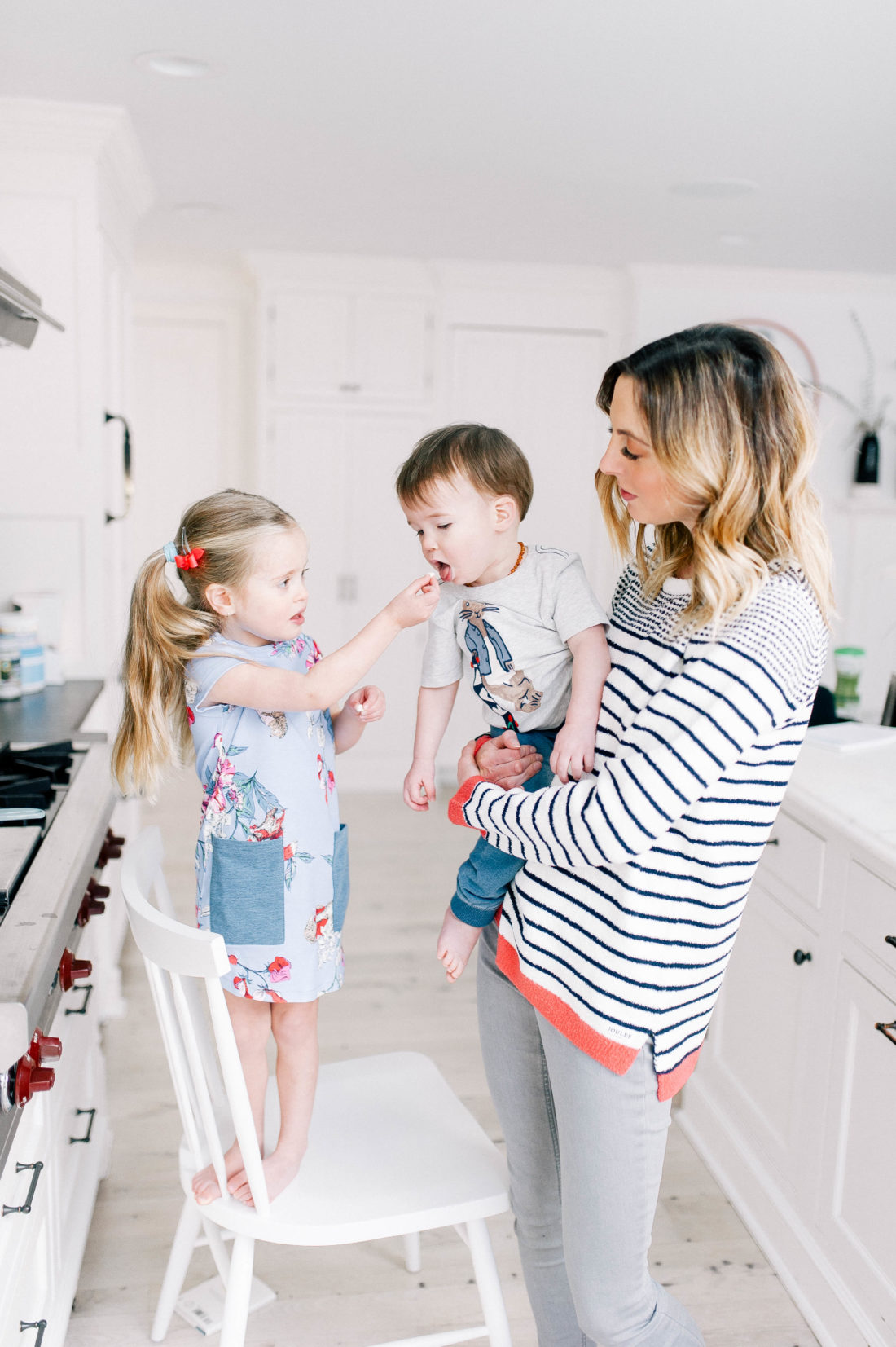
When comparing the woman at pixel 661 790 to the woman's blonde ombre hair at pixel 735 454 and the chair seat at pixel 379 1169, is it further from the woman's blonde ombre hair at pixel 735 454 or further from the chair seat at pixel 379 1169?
the chair seat at pixel 379 1169

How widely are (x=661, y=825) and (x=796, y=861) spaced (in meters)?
1.04

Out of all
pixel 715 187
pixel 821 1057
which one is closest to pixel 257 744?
pixel 821 1057

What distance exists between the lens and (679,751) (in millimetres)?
1000

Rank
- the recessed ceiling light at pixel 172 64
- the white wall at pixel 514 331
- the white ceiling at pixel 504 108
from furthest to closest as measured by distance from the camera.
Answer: the white wall at pixel 514 331 → the recessed ceiling light at pixel 172 64 → the white ceiling at pixel 504 108

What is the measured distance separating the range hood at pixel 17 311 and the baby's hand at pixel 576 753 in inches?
40.2

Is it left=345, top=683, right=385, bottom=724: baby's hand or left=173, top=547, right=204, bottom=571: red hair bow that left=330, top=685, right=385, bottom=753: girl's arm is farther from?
left=173, top=547, right=204, bottom=571: red hair bow

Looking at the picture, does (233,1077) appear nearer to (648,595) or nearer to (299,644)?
(299,644)

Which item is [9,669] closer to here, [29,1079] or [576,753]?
[29,1079]

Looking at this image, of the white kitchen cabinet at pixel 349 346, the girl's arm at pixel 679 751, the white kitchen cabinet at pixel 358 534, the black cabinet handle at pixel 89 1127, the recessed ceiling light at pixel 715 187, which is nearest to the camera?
the girl's arm at pixel 679 751

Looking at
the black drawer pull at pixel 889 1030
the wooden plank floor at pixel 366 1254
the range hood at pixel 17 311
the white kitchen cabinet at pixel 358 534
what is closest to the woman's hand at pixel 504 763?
the wooden plank floor at pixel 366 1254

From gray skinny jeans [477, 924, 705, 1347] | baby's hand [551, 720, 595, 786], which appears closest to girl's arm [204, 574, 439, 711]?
baby's hand [551, 720, 595, 786]

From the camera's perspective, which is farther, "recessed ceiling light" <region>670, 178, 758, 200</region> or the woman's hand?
"recessed ceiling light" <region>670, 178, 758, 200</region>

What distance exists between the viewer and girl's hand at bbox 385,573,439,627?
123cm

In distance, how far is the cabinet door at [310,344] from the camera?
4.82 metres
